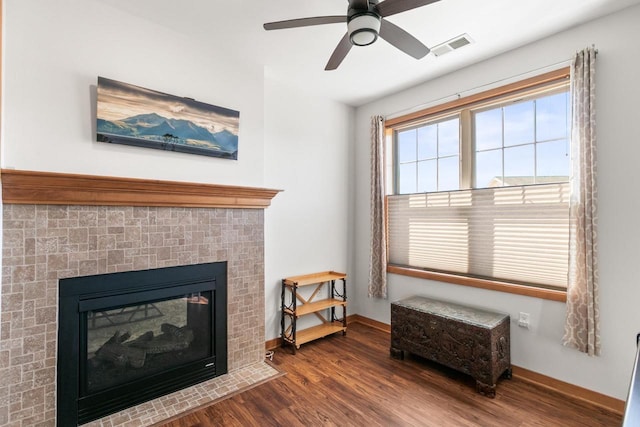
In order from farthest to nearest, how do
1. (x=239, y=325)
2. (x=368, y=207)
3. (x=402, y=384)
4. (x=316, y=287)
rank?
(x=368, y=207) < (x=316, y=287) < (x=239, y=325) < (x=402, y=384)

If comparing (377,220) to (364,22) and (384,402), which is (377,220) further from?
(364,22)

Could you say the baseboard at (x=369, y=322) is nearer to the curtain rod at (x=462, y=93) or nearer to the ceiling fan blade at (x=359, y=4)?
the curtain rod at (x=462, y=93)

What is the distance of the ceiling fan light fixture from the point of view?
1635mm

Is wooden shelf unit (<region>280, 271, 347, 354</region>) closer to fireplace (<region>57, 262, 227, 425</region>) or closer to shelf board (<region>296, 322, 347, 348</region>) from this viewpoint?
shelf board (<region>296, 322, 347, 348</region>)

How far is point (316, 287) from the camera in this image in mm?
3479

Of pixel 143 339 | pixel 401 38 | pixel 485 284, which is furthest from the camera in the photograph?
pixel 485 284

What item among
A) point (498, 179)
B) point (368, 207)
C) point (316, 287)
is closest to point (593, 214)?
point (498, 179)

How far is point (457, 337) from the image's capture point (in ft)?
8.14

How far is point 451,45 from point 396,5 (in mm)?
1180

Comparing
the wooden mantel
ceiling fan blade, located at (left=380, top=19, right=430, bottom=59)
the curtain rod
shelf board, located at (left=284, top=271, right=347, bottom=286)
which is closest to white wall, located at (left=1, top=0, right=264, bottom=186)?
the wooden mantel

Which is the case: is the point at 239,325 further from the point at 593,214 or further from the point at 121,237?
the point at 593,214

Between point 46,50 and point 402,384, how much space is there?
3471 millimetres

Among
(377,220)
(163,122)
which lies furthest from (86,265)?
(377,220)

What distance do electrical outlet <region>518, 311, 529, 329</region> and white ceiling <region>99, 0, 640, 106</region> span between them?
2290mm
